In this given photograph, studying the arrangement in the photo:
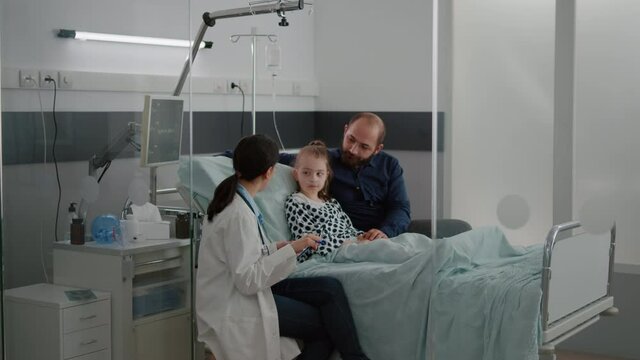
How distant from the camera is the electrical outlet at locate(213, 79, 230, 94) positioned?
3980mm

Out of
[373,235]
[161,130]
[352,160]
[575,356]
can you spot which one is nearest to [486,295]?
[373,235]

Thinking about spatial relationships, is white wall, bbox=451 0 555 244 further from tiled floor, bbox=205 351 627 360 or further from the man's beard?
tiled floor, bbox=205 351 627 360

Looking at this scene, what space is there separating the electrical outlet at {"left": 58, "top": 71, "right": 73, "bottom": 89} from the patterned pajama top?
36.5 inches

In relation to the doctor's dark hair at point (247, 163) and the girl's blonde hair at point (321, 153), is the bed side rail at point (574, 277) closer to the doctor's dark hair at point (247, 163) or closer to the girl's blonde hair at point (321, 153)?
the girl's blonde hair at point (321, 153)

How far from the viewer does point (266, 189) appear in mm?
3449

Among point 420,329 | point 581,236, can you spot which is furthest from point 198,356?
point 581,236

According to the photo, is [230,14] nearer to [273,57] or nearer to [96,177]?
[273,57]

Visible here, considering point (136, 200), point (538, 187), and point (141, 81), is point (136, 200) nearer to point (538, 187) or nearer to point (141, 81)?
point (141, 81)

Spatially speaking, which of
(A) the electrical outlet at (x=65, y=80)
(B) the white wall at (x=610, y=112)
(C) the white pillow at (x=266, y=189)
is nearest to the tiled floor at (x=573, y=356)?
(B) the white wall at (x=610, y=112)

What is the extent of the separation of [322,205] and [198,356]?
2.46 ft

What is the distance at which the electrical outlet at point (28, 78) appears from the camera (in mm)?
3285

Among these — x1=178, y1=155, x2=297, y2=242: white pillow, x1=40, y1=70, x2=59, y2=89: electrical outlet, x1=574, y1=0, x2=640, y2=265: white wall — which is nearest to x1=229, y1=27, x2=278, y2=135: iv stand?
x1=178, y1=155, x2=297, y2=242: white pillow

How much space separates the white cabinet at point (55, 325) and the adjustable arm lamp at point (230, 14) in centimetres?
87

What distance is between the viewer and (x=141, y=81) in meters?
3.41
